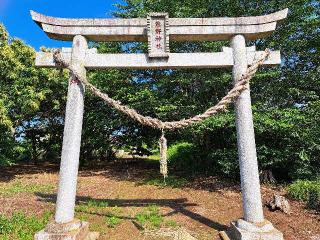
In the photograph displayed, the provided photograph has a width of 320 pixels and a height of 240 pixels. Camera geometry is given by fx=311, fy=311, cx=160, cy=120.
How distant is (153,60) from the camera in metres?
6.25

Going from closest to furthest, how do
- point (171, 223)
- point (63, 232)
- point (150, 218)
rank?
point (63, 232) < point (171, 223) < point (150, 218)

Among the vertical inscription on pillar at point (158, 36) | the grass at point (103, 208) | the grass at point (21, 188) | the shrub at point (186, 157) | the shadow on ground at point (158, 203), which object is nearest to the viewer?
the vertical inscription on pillar at point (158, 36)

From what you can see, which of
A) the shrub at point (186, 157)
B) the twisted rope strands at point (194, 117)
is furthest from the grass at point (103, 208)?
the shrub at point (186, 157)

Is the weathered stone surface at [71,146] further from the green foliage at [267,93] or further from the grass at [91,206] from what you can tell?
the green foliage at [267,93]

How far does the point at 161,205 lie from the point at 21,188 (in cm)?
533

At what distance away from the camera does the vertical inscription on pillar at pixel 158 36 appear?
20.2ft

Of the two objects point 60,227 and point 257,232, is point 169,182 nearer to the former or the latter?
point 257,232

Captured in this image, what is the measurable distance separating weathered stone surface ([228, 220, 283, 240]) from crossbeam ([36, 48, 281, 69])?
10.3 feet

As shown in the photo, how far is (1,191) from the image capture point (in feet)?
33.4

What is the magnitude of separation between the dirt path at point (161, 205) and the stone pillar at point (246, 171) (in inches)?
33.2

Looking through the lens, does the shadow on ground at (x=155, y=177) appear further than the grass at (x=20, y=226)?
Yes

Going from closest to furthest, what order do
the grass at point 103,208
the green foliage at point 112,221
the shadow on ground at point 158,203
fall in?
the green foliage at point 112,221, the grass at point 103,208, the shadow on ground at point 158,203

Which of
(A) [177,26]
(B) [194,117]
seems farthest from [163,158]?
(A) [177,26]

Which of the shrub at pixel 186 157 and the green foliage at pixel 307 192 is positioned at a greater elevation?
the shrub at pixel 186 157
